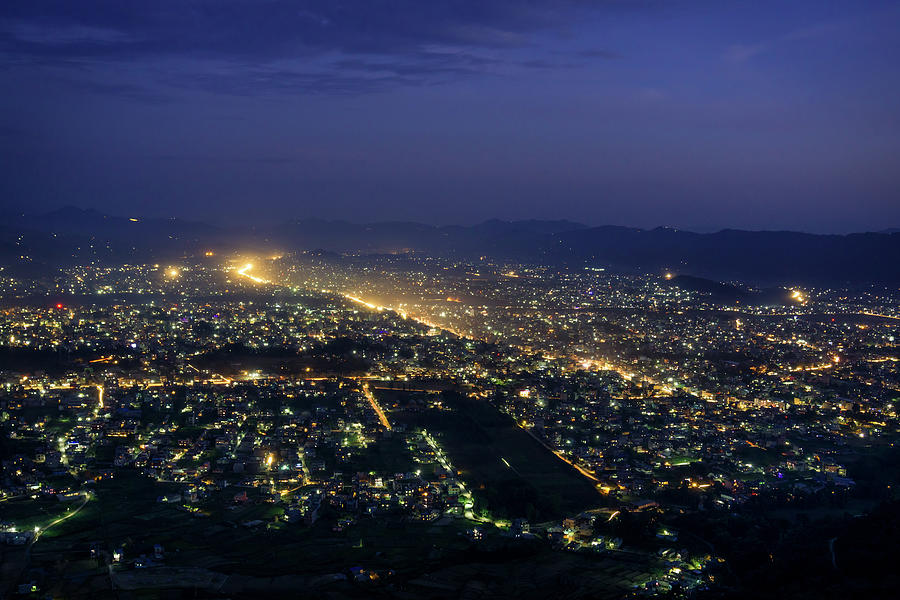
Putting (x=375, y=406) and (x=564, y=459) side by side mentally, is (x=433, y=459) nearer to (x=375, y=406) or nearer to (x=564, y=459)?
(x=564, y=459)

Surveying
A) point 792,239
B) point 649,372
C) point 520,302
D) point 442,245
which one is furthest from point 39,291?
point 792,239

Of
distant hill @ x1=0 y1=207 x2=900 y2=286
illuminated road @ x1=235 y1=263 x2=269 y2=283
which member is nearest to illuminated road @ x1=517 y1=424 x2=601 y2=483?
distant hill @ x1=0 y1=207 x2=900 y2=286

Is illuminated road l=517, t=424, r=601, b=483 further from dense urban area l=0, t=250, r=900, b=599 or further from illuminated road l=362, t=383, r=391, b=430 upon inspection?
illuminated road l=362, t=383, r=391, b=430

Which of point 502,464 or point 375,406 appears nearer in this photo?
point 502,464

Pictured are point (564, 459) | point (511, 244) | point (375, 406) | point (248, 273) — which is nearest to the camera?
point (564, 459)

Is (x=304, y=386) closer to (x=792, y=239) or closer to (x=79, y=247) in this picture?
(x=79, y=247)

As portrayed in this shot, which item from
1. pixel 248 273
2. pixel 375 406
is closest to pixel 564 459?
pixel 375 406
